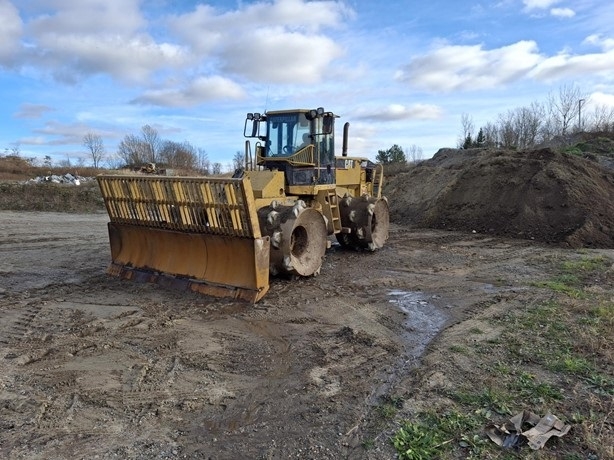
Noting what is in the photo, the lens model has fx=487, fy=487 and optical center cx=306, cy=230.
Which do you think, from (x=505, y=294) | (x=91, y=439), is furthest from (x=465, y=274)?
(x=91, y=439)

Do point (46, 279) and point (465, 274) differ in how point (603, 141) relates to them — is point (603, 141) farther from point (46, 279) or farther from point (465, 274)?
point (46, 279)

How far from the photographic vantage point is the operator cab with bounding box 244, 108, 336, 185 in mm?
8969

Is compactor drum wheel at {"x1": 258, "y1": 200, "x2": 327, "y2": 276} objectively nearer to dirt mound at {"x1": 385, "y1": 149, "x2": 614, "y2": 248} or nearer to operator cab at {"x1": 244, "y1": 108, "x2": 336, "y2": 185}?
operator cab at {"x1": 244, "y1": 108, "x2": 336, "y2": 185}

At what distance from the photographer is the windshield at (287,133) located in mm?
9102

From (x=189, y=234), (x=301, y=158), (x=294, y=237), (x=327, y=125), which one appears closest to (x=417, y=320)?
(x=294, y=237)

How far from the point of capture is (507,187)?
16.3m

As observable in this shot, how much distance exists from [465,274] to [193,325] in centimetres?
534

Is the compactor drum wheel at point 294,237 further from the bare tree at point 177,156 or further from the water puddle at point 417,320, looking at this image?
the bare tree at point 177,156

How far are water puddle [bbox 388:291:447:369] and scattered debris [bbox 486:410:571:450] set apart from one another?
1.32 m

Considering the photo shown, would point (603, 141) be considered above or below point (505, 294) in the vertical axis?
above

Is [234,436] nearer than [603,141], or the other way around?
[234,436]

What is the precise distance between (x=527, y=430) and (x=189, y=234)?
5.30 meters

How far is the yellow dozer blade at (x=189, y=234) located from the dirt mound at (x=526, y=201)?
31.9 ft

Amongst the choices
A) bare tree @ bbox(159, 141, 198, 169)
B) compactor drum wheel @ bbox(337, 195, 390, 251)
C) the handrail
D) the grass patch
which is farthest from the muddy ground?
bare tree @ bbox(159, 141, 198, 169)
